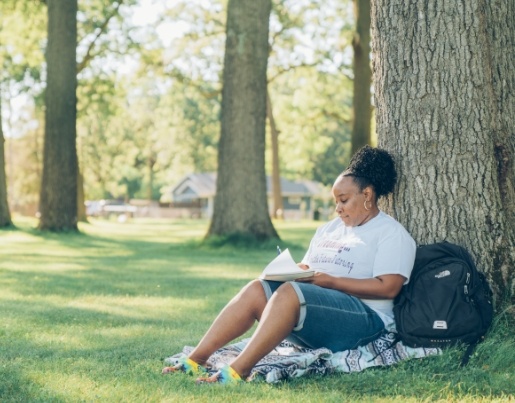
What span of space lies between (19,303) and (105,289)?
1.66m

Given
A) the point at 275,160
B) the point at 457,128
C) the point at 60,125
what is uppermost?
the point at 60,125

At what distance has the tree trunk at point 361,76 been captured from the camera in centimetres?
2384

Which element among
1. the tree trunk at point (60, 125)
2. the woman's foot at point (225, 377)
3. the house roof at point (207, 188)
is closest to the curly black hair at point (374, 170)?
the woman's foot at point (225, 377)

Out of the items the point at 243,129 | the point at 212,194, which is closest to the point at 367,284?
the point at 243,129

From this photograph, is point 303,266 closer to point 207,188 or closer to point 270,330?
point 270,330

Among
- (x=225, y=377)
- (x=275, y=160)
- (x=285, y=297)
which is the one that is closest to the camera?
(x=225, y=377)

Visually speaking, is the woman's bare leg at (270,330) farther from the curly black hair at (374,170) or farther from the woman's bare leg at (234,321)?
the curly black hair at (374,170)

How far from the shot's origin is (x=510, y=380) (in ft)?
17.7

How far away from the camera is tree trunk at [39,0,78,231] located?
22750 millimetres

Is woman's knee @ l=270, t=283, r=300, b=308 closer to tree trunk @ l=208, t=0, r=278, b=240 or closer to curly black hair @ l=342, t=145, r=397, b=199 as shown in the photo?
curly black hair @ l=342, t=145, r=397, b=199

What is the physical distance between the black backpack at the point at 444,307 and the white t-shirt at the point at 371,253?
0.41ft

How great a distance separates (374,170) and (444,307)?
119 cm

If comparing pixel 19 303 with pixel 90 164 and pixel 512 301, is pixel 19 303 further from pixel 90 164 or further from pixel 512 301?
pixel 90 164

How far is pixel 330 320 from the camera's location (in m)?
5.54
